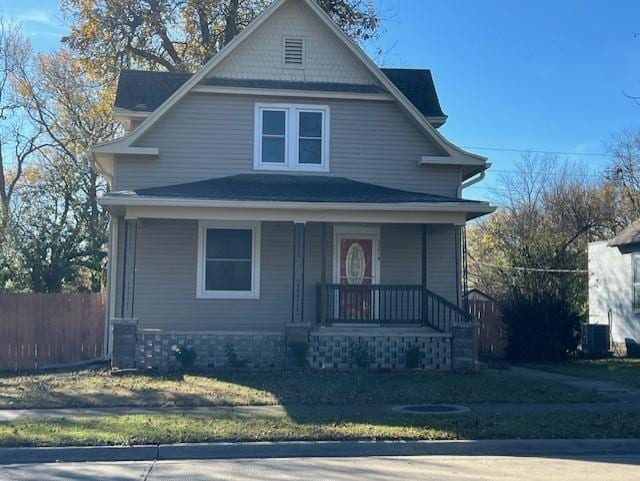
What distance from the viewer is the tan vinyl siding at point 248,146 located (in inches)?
685

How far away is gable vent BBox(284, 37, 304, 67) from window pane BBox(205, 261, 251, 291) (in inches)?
190

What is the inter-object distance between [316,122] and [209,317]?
508 centimetres

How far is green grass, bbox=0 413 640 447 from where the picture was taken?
9328mm

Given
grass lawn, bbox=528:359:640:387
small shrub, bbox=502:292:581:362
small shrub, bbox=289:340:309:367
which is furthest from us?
small shrub, bbox=502:292:581:362

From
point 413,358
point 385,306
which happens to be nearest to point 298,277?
point 385,306

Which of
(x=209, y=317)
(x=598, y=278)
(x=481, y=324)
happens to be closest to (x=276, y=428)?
(x=209, y=317)

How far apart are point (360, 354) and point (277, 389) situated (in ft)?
9.80

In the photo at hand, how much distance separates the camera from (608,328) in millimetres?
22875

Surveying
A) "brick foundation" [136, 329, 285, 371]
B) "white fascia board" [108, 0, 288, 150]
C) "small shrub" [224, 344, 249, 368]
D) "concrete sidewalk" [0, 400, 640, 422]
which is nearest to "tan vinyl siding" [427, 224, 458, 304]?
"brick foundation" [136, 329, 285, 371]

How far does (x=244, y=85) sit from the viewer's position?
17531 millimetres

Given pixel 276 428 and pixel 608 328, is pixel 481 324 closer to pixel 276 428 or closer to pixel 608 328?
pixel 608 328

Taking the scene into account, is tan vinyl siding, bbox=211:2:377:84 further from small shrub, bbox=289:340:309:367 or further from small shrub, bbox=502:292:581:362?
small shrub, bbox=502:292:581:362

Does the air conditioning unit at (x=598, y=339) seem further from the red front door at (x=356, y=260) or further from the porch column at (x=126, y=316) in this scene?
the porch column at (x=126, y=316)

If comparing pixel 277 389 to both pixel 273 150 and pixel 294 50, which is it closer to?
pixel 273 150
